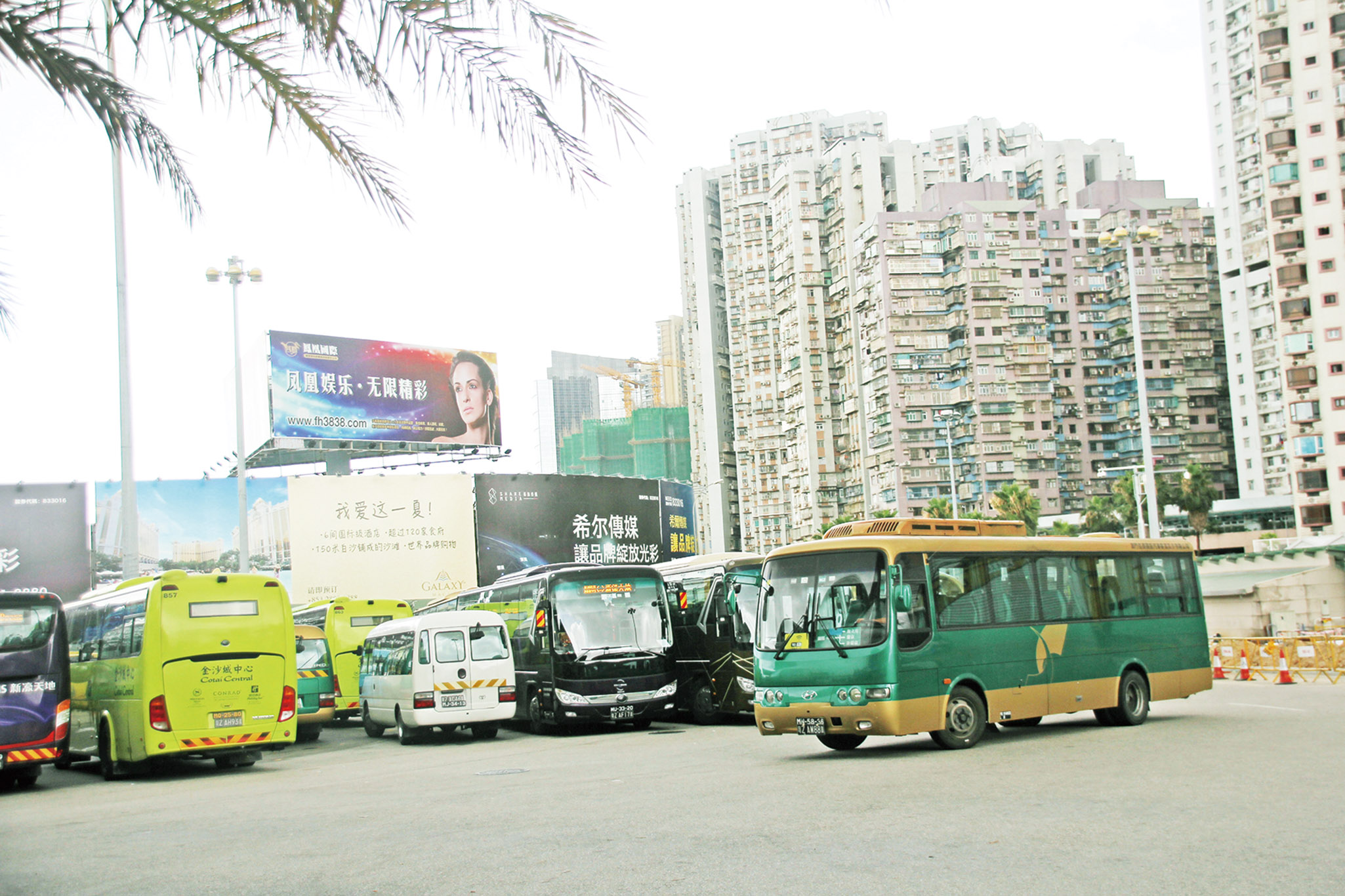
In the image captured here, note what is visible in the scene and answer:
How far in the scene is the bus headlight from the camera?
19.8m

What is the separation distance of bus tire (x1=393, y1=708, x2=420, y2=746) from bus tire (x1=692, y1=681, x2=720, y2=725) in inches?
195

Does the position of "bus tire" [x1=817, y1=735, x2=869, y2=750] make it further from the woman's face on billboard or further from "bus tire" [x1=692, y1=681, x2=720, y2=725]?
the woman's face on billboard

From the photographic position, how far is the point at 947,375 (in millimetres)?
89688

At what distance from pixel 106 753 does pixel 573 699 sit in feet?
23.0

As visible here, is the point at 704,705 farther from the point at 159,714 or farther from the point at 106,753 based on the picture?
the point at 106,753

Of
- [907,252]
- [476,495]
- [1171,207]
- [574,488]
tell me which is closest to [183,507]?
[476,495]

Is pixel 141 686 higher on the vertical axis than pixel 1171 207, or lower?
lower

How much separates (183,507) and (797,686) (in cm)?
3696

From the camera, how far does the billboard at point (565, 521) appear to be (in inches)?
1772

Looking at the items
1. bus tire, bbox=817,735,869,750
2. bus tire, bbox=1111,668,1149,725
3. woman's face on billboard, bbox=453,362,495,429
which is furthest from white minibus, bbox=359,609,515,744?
woman's face on billboard, bbox=453,362,495,429

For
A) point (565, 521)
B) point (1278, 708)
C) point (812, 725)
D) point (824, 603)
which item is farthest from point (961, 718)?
point (565, 521)

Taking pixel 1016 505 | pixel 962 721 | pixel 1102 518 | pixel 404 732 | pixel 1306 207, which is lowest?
pixel 404 732

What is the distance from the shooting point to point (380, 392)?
47.7m

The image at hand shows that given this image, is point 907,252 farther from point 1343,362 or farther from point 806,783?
point 806,783
